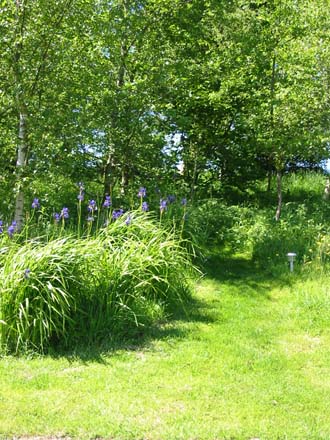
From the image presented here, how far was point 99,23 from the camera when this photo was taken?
6.98 metres

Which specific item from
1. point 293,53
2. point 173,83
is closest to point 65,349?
point 173,83

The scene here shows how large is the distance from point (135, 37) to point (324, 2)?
411 centimetres

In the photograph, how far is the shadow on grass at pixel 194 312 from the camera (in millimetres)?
4281

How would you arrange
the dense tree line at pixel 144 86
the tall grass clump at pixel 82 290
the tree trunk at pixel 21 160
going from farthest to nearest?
the dense tree line at pixel 144 86, the tree trunk at pixel 21 160, the tall grass clump at pixel 82 290

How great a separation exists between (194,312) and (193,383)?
5.45 feet

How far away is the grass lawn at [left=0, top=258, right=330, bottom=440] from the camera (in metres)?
3.09

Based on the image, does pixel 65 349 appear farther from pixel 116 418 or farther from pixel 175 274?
pixel 175 274

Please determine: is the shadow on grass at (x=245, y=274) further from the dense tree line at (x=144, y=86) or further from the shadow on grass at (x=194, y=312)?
the dense tree line at (x=144, y=86)

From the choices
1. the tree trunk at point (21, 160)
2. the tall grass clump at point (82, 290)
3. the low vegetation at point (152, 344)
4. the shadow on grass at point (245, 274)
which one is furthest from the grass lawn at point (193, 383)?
the tree trunk at point (21, 160)

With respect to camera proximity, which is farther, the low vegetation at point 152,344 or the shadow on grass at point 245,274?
the shadow on grass at point 245,274

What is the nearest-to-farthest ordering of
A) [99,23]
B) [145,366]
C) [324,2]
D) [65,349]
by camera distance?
1. [145,366]
2. [65,349]
3. [99,23]
4. [324,2]

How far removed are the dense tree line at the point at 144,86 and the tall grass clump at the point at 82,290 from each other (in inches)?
73.1

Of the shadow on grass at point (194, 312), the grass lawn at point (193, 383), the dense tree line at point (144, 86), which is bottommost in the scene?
the grass lawn at point (193, 383)

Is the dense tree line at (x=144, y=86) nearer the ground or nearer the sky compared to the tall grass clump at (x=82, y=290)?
nearer the sky
